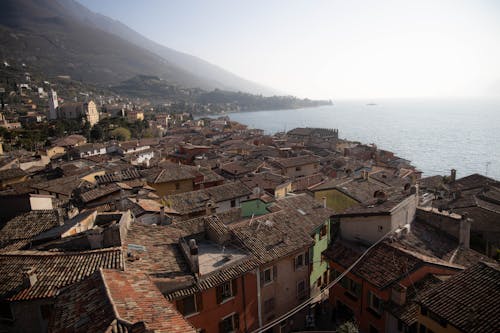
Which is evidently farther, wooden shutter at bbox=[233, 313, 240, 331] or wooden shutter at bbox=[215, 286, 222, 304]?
Answer: wooden shutter at bbox=[233, 313, 240, 331]

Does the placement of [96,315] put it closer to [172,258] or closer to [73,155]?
[172,258]

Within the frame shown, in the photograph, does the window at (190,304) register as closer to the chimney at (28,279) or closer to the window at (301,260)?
the chimney at (28,279)

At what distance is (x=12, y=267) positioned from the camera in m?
11.0

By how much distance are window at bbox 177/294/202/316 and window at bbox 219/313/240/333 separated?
1.51 meters

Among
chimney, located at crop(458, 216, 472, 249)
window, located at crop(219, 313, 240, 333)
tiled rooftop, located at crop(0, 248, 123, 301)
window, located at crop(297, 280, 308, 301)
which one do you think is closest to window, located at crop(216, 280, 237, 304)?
window, located at crop(219, 313, 240, 333)

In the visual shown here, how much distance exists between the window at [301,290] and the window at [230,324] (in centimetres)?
402

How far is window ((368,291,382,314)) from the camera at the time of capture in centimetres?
1344

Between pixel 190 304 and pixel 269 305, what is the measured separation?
14.6 ft

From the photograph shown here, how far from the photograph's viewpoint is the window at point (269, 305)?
15008 millimetres

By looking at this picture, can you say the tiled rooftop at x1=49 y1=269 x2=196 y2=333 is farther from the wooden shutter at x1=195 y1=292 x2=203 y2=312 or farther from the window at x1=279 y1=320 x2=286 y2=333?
the window at x1=279 y1=320 x2=286 y2=333

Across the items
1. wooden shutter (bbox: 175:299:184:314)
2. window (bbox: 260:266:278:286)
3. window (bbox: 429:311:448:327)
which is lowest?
window (bbox: 260:266:278:286)

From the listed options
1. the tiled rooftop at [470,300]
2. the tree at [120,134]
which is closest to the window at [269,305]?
the tiled rooftop at [470,300]

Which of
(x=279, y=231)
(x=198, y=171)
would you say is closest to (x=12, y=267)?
(x=279, y=231)

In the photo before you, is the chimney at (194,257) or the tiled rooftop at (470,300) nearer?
the tiled rooftop at (470,300)
